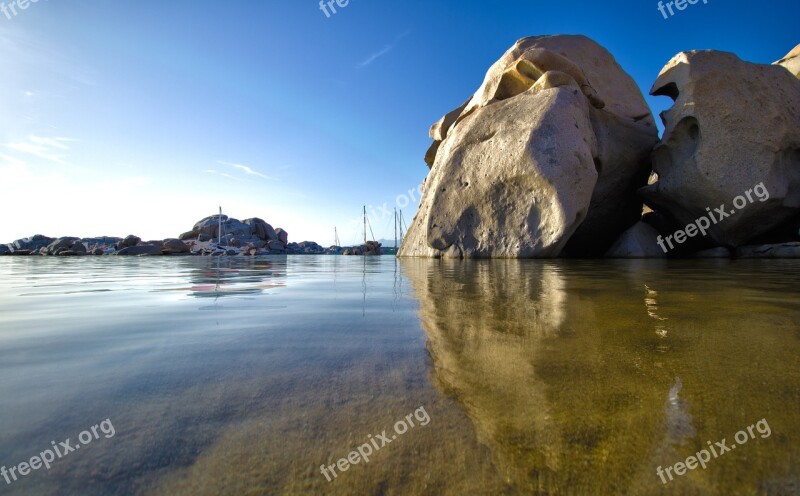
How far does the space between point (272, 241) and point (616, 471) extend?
141 feet

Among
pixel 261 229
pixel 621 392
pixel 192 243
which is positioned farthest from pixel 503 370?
pixel 261 229

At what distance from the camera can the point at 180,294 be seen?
3.05 meters

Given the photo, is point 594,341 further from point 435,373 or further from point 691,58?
point 691,58

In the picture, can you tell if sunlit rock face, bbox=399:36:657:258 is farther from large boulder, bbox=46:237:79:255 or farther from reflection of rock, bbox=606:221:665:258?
large boulder, bbox=46:237:79:255

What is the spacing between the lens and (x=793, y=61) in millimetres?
12625

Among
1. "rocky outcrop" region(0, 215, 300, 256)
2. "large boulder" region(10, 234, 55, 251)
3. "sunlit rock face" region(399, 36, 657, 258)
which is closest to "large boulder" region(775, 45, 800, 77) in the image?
"sunlit rock face" region(399, 36, 657, 258)

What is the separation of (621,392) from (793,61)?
18434mm

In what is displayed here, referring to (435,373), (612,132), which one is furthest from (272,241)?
(435,373)

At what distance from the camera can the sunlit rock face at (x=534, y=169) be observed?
9.15 m

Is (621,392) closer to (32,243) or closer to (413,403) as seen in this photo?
(413,403)

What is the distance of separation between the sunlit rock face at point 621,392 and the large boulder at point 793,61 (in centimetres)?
1630

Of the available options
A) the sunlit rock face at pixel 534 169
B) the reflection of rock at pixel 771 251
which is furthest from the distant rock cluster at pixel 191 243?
the reflection of rock at pixel 771 251

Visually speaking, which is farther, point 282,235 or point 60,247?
point 282,235

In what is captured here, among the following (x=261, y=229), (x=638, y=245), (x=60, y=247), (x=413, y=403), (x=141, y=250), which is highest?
(x=261, y=229)
